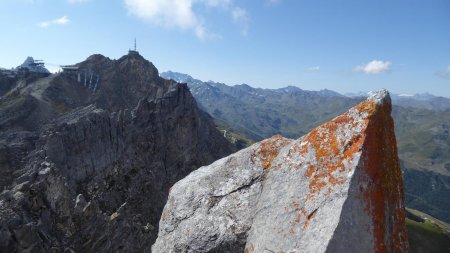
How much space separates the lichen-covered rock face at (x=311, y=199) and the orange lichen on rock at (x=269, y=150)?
4 centimetres

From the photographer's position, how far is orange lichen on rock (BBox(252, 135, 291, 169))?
1326cm

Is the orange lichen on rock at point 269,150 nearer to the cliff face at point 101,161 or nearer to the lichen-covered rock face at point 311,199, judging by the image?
the lichen-covered rock face at point 311,199

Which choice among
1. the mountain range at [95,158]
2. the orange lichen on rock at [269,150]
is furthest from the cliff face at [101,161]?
the orange lichen on rock at [269,150]

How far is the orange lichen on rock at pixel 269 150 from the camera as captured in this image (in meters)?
13.3

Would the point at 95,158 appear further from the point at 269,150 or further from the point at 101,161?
the point at 269,150

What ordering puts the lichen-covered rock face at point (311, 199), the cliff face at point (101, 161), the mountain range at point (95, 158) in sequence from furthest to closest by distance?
the cliff face at point (101, 161) < the mountain range at point (95, 158) < the lichen-covered rock face at point (311, 199)

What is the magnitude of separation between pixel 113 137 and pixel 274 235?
103180mm

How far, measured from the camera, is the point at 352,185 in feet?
32.0

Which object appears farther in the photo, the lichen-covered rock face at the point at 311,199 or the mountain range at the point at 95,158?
the mountain range at the point at 95,158

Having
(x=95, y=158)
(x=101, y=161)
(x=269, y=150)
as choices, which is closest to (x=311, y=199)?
(x=269, y=150)

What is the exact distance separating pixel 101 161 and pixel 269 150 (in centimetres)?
9451

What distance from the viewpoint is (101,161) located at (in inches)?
3979

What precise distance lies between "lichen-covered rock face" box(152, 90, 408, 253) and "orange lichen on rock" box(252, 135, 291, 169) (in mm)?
38

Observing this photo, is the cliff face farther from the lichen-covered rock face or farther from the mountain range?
the lichen-covered rock face
